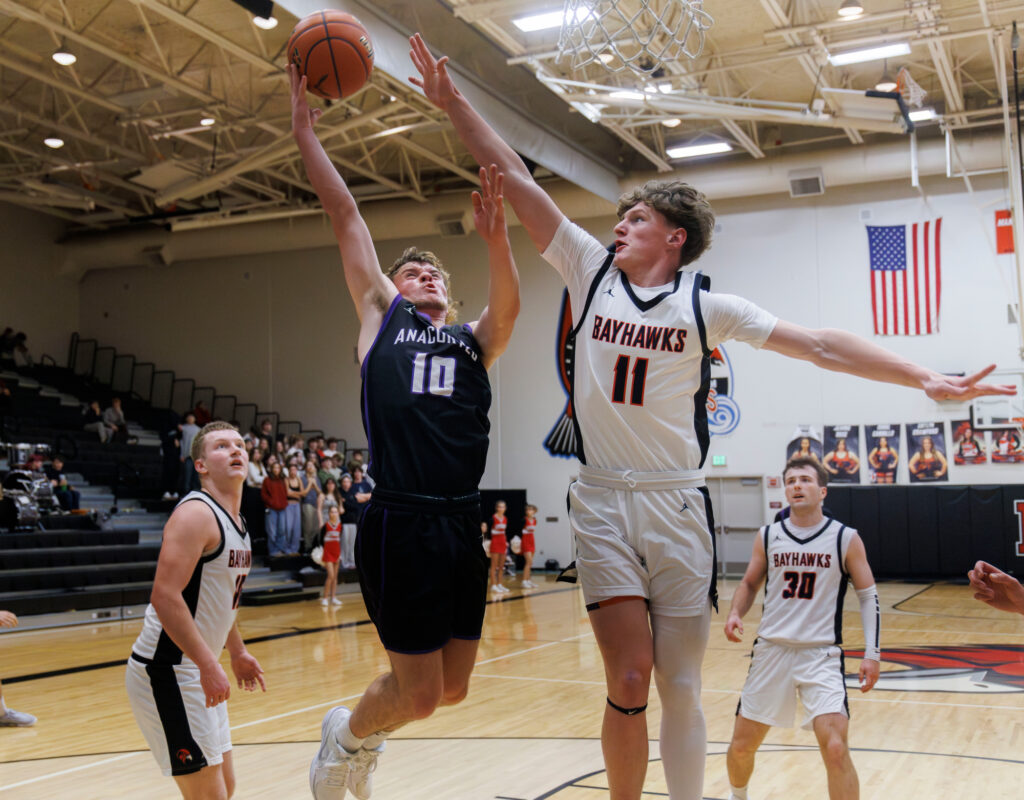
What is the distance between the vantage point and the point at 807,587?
4734 mm

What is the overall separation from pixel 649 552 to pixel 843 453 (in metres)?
16.5

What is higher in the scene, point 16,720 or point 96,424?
point 96,424

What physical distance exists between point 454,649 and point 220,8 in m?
12.3

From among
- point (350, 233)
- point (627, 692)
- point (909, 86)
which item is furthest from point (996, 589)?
point (909, 86)

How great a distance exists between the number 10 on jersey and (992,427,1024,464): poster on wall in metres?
16.5

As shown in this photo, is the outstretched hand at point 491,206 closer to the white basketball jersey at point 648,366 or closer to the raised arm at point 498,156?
the raised arm at point 498,156

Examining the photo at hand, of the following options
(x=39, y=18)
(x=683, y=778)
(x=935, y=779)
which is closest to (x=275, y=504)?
(x=39, y=18)

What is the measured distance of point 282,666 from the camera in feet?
31.2

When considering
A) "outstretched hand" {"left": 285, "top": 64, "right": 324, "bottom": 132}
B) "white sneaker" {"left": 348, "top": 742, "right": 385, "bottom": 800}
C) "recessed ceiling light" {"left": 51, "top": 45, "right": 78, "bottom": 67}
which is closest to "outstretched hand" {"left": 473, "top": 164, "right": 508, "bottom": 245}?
"outstretched hand" {"left": 285, "top": 64, "right": 324, "bottom": 132}

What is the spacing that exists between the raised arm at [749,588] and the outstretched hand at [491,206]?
2.32 metres

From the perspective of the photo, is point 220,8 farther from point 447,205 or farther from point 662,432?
point 662,432

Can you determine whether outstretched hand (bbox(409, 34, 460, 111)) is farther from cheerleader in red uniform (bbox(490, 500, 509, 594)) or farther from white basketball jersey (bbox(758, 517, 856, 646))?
cheerleader in red uniform (bbox(490, 500, 509, 594))

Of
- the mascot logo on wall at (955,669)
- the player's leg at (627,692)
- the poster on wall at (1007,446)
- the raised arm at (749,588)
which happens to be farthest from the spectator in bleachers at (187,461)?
the player's leg at (627,692)

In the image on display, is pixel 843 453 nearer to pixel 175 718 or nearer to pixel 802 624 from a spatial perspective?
pixel 802 624
